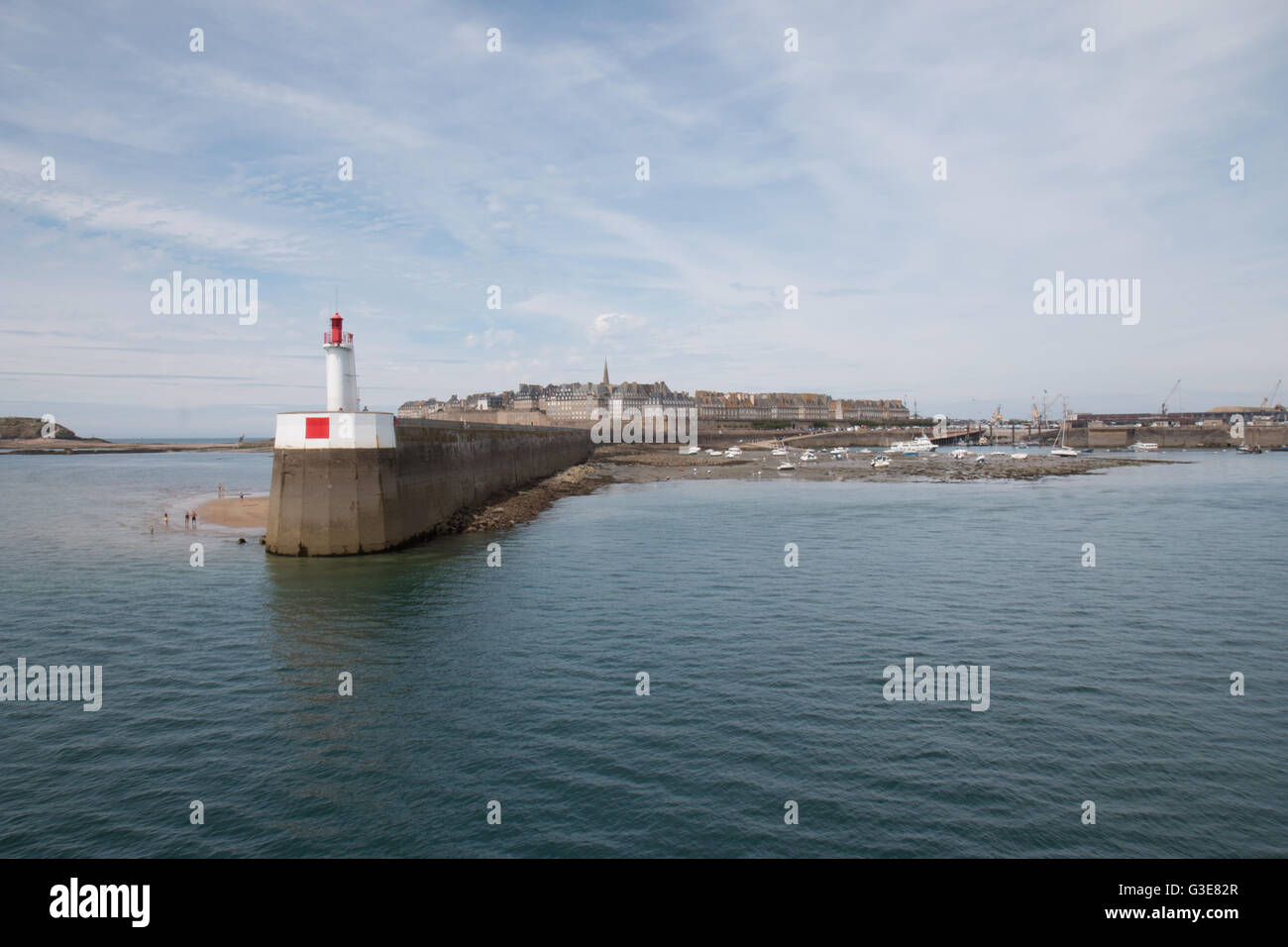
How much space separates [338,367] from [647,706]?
83.8ft

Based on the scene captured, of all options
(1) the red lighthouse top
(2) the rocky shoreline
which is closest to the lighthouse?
(1) the red lighthouse top

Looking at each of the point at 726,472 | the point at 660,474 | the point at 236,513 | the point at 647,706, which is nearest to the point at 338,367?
the point at 236,513

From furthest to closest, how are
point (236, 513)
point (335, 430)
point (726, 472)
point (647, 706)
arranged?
point (726, 472) < point (236, 513) < point (335, 430) < point (647, 706)

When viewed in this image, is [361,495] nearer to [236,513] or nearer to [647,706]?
[647,706]

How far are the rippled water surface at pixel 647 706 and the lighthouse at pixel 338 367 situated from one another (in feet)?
26.2

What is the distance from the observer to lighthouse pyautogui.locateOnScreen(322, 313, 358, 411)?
1340 inches

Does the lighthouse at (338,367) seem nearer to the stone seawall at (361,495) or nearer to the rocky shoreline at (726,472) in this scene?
the stone seawall at (361,495)

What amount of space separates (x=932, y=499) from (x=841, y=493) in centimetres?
902

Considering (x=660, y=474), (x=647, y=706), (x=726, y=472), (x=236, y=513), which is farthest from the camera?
(x=726, y=472)

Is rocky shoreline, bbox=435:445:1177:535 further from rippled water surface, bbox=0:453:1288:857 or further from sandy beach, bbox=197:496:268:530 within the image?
rippled water surface, bbox=0:453:1288:857

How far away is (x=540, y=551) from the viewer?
34.7 meters

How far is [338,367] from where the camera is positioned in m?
34.2

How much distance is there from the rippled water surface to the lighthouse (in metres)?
7.97
